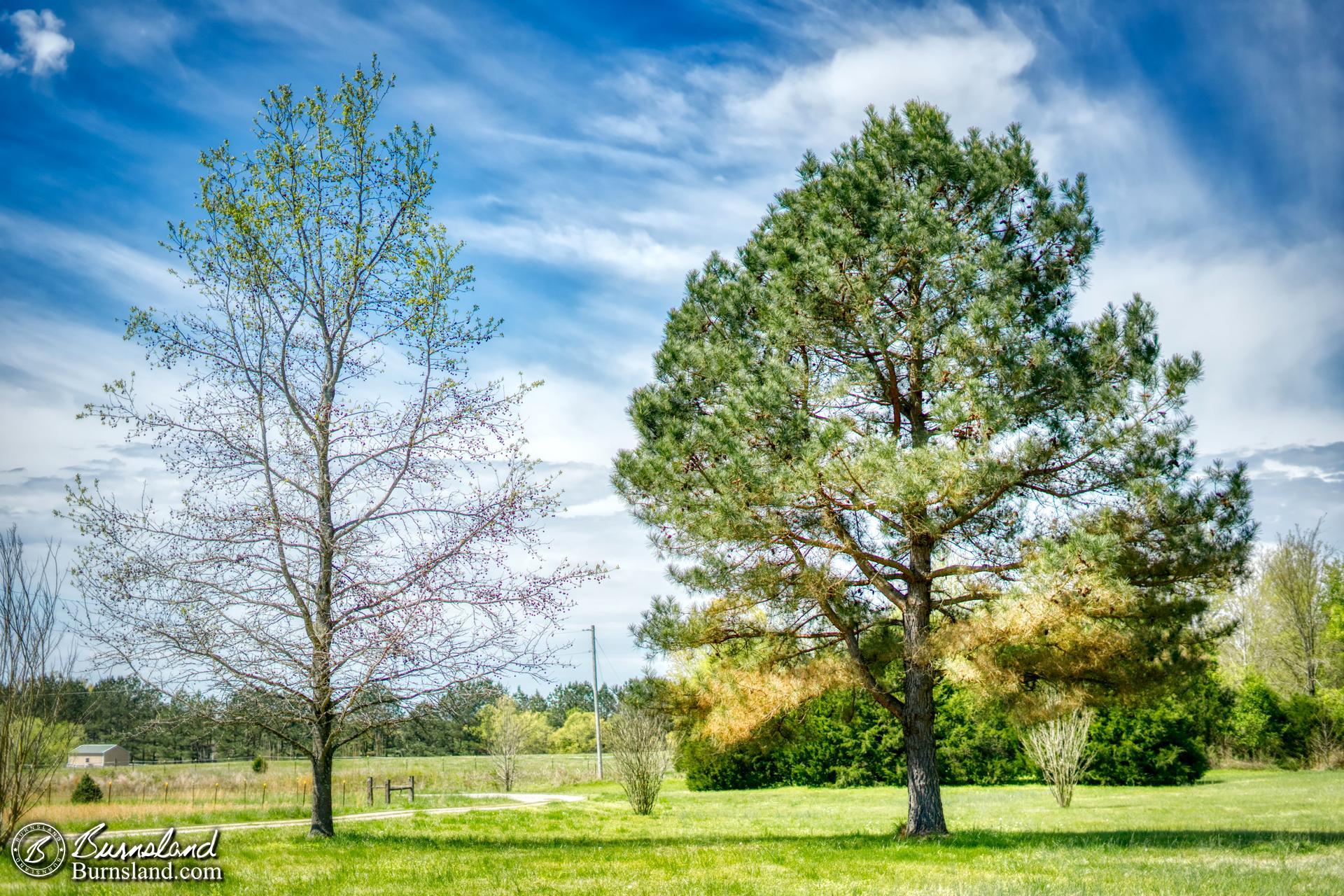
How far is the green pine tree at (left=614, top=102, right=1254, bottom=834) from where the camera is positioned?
9.30 m

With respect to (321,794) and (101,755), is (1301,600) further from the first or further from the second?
(101,755)

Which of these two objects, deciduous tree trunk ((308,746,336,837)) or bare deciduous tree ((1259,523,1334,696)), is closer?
deciduous tree trunk ((308,746,336,837))

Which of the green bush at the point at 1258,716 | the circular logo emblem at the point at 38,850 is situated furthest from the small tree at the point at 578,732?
the circular logo emblem at the point at 38,850

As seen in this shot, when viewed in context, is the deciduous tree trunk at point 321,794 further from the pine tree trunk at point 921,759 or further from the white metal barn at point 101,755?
the white metal barn at point 101,755

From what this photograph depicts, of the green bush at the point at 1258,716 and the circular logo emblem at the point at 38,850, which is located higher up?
the circular logo emblem at the point at 38,850

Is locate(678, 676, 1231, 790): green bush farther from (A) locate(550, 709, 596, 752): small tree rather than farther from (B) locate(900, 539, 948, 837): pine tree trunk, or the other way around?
(A) locate(550, 709, 596, 752): small tree

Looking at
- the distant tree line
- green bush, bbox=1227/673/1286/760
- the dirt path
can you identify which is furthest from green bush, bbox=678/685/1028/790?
the distant tree line

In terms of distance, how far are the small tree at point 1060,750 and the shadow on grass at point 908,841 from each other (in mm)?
4916

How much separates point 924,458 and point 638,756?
996 centimetres

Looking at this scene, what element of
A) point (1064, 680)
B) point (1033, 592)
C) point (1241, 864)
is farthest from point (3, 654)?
point (1241, 864)

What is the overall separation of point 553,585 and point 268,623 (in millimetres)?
3467

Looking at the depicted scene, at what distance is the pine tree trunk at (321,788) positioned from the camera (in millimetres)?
10195

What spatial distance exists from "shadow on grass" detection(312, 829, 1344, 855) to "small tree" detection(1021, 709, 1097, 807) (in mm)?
4916

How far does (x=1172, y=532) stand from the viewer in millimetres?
9625
